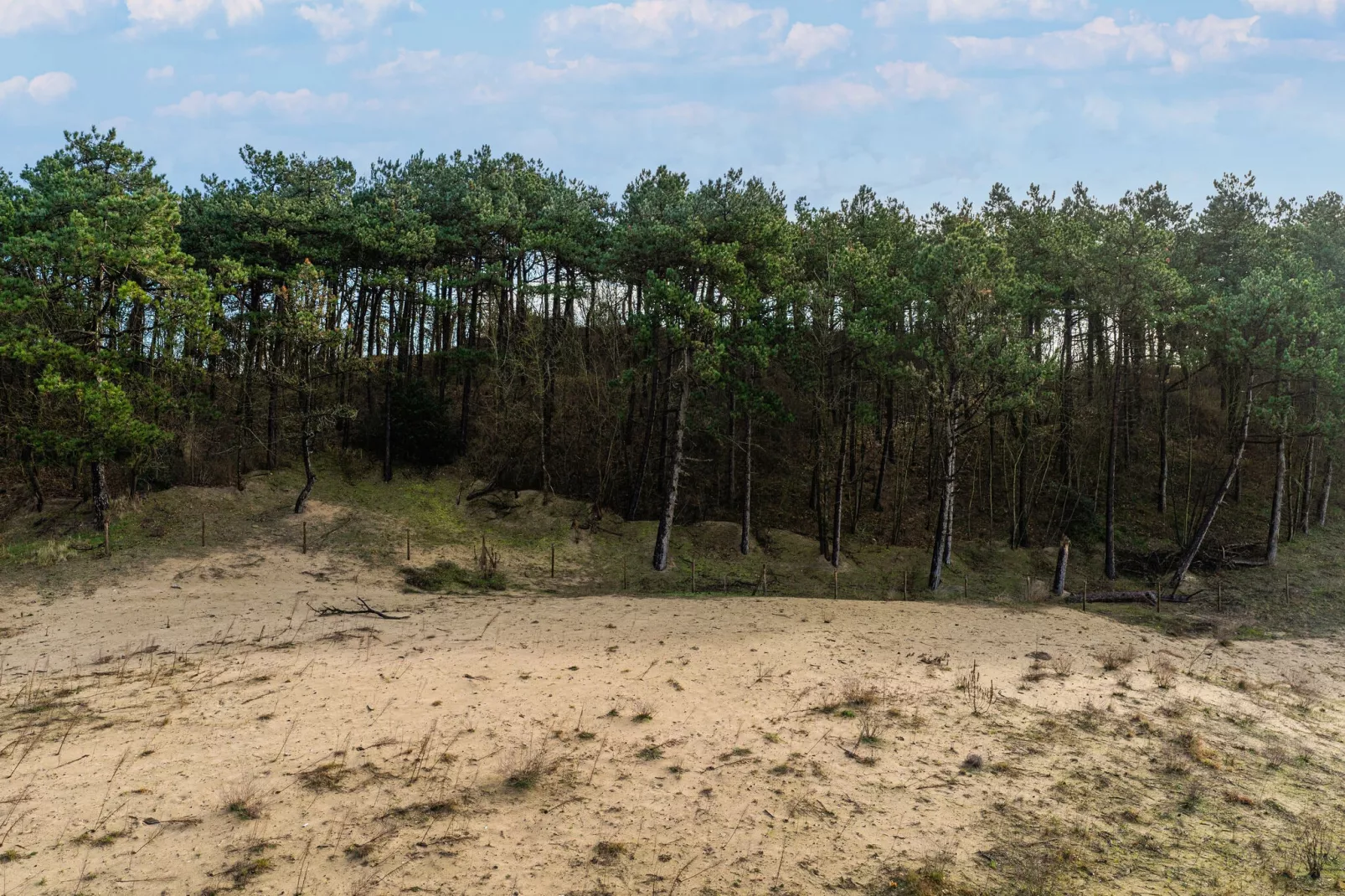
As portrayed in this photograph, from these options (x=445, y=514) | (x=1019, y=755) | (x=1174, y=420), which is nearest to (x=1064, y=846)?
(x=1019, y=755)

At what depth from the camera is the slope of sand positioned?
8320 mm

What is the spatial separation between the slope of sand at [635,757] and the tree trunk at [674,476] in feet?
30.5

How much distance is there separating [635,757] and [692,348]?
1931cm

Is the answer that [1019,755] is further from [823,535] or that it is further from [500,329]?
[500,329]

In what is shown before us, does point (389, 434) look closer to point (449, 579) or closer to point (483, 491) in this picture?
point (483, 491)

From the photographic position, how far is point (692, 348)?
28.3 meters

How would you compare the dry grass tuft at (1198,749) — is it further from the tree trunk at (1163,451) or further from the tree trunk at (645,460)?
the tree trunk at (1163,451)

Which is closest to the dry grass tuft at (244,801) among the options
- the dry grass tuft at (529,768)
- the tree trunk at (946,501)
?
the dry grass tuft at (529,768)

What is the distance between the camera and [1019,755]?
1161 cm

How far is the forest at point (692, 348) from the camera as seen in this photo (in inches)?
995

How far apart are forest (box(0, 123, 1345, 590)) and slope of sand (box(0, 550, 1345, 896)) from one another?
36.0 feet

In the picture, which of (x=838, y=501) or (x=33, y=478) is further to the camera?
(x=838, y=501)

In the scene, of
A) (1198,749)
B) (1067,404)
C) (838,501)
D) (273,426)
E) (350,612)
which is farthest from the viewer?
(1067,404)

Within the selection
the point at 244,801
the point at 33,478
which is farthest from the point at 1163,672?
the point at 33,478
